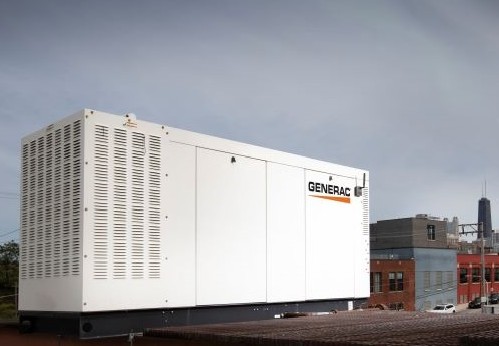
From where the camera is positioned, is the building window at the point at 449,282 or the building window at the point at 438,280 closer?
the building window at the point at 438,280

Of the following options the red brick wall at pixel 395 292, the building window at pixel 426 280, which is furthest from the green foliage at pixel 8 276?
the building window at pixel 426 280

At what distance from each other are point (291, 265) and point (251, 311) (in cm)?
131

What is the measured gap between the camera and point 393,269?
225 ft

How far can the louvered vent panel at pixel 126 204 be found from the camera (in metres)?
9.25

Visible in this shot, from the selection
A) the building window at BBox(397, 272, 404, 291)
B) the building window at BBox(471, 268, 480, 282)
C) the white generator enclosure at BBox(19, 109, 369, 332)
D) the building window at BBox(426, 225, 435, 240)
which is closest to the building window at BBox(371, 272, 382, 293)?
the building window at BBox(397, 272, 404, 291)

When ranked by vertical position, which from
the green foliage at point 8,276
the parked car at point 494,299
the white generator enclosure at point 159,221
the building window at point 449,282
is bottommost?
the parked car at point 494,299

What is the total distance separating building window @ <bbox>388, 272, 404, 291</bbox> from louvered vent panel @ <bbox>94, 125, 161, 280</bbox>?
60.8 meters

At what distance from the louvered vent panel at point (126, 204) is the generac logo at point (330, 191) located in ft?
13.4

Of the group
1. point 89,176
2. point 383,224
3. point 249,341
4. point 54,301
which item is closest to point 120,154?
point 89,176

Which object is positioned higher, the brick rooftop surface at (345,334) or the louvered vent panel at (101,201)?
the louvered vent panel at (101,201)

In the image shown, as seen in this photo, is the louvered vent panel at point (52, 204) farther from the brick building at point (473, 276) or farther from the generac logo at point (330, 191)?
the brick building at point (473, 276)

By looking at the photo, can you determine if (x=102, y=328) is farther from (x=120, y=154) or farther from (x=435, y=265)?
(x=435, y=265)

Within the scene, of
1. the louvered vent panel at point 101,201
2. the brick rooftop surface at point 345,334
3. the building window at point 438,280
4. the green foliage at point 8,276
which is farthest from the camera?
the building window at point 438,280

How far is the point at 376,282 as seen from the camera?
65812mm
